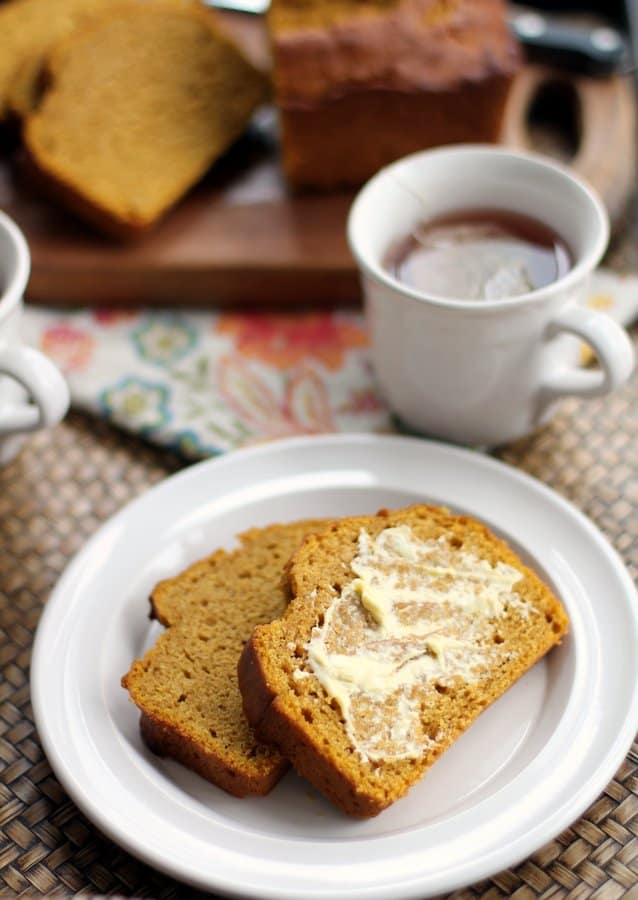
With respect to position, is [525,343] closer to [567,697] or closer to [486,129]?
[567,697]

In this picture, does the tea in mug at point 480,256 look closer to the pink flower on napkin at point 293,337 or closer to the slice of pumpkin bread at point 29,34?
the pink flower on napkin at point 293,337

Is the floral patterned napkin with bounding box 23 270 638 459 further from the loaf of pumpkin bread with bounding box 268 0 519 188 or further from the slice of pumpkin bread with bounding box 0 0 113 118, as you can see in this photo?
the slice of pumpkin bread with bounding box 0 0 113 118

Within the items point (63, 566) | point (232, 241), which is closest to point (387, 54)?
point (232, 241)

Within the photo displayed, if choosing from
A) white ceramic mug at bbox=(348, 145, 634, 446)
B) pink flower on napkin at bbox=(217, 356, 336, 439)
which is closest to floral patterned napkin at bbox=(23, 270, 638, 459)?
pink flower on napkin at bbox=(217, 356, 336, 439)

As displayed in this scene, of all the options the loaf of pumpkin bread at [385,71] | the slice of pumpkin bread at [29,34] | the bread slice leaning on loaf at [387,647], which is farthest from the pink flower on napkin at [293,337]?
the slice of pumpkin bread at [29,34]

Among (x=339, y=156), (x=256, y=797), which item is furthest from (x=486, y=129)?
(x=256, y=797)
